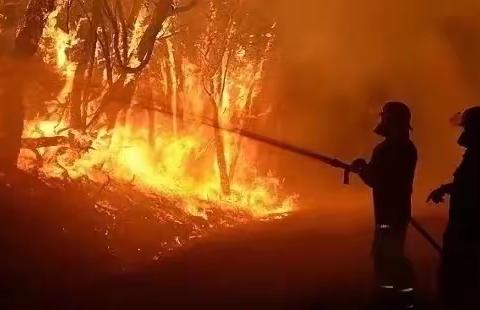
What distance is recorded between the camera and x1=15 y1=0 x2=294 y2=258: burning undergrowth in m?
11.2

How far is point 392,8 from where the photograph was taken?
83.1ft

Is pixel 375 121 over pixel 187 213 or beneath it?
over

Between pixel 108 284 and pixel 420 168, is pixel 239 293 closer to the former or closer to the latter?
pixel 108 284

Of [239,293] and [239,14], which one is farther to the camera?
[239,14]

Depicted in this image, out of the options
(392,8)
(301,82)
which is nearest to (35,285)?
(301,82)

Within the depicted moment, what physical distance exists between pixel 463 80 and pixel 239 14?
12.3 metres

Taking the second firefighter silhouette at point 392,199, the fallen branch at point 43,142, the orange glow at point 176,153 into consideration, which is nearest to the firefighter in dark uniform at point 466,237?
the second firefighter silhouette at point 392,199

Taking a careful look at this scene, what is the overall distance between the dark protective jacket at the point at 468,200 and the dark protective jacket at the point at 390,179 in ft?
1.43

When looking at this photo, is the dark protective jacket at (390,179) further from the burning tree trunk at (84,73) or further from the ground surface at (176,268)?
the burning tree trunk at (84,73)

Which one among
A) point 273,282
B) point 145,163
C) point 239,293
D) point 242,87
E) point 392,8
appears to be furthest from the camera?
point 392,8

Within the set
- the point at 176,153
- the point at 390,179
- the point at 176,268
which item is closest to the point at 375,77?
the point at 176,153

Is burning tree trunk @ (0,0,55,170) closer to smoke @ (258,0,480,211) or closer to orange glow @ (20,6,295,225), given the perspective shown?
orange glow @ (20,6,295,225)

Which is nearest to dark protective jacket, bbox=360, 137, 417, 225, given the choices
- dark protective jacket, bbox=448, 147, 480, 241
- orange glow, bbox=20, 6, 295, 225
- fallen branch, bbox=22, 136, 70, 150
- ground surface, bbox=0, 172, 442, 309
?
dark protective jacket, bbox=448, 147, 480, 241

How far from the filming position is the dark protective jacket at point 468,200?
5602mm
